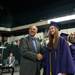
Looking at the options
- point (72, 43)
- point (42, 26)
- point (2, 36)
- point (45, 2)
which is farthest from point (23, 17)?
point (72, 43)

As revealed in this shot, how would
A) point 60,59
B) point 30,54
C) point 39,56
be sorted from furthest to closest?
point 30,54 < point 39,56 < point 60,59

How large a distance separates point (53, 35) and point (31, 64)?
69 cm

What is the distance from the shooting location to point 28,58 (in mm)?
3592

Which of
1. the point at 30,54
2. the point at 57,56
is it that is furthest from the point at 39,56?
the point at 57,56

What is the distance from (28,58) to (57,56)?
0.60 metres

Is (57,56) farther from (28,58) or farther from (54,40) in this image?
(28,58)

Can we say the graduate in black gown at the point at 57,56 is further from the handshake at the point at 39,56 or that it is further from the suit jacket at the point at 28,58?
the suit jacket at the point at 28,58

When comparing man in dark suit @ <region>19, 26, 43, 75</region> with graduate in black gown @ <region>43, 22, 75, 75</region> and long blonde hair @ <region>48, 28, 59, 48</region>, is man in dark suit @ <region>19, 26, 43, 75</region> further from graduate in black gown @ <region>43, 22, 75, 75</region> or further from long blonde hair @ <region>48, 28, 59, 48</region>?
long blonde hair @ <region>48, 28, 59, 48</region>

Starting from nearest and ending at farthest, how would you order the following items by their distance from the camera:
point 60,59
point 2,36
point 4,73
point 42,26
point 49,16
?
point 60,59 < point 4,73 < point 49,16 < point 42,26 < point 2,36

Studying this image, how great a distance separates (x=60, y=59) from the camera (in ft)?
10.5

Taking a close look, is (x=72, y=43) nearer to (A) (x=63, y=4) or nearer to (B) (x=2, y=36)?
(A) (x=63, y=4)

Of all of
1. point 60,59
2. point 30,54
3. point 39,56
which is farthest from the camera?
point 30,54

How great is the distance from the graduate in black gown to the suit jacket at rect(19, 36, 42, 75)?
267 millimetres

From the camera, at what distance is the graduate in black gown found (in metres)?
3.12
